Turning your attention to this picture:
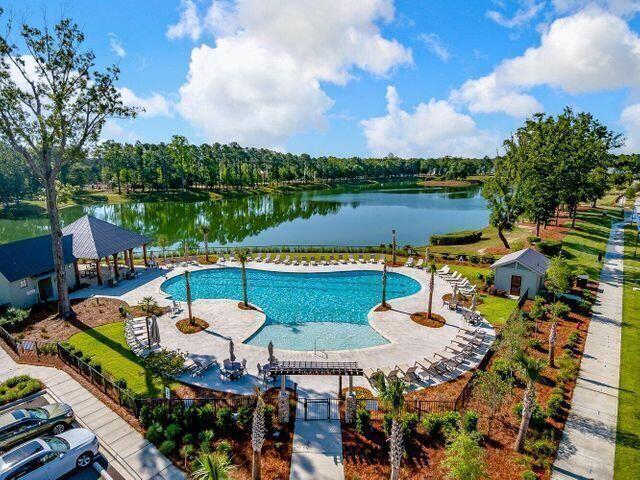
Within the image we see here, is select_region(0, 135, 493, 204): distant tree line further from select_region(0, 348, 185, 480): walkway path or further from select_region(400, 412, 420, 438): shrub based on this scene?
select_region(400, 412, 420, 438): shrub

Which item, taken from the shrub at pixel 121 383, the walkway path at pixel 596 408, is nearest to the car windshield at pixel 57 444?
the shrub at pixel 121 383

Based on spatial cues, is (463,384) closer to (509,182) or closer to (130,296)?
(130,296)

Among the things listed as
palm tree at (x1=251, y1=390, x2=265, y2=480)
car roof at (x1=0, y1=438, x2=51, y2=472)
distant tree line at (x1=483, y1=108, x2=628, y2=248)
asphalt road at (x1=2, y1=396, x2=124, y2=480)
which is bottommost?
asphalt road at (x1=2, y1=396, x2=124, y2=480)

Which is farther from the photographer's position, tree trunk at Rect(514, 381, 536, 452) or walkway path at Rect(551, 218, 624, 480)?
tree trunk at Rect(514, 381, 536, 452)

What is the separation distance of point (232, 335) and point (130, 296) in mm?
11639

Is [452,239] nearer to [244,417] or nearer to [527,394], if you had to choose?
[527,394]

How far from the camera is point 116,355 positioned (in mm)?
20328

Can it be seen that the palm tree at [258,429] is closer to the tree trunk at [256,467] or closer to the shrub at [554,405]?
the tree trunk at [256,467]

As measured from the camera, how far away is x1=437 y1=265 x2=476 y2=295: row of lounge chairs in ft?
96.7

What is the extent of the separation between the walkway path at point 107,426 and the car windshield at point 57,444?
1.39m

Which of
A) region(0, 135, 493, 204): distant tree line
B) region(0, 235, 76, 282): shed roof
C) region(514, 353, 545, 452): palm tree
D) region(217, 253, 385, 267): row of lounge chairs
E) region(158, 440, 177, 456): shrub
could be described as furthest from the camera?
region(0, 135, 493, 204): distant tree line

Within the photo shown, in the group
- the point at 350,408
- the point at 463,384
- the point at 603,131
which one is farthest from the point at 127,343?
the point at 603,131

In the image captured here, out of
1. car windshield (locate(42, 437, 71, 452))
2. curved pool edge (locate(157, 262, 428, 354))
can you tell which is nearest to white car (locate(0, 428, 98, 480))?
car windshield (locate(42, 437, 71, 452))

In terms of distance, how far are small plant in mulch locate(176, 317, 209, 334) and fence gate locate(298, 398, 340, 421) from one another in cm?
1009
